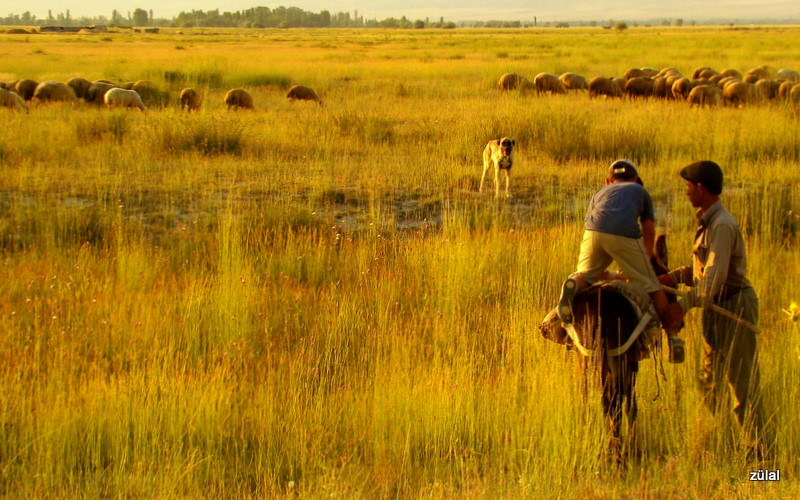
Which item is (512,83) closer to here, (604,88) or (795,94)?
(604,88)

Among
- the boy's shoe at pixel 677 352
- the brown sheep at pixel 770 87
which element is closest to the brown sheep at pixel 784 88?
the brown sheep at pixel 770 87

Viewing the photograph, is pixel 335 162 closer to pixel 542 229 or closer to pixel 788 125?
pixel 542 229

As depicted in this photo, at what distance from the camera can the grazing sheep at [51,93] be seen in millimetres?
19344

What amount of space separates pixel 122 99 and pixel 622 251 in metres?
16.6

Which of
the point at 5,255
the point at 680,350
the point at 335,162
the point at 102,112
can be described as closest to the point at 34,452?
the point at 680,350

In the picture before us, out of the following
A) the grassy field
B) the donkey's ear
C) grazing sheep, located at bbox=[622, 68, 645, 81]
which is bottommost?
the grassy field

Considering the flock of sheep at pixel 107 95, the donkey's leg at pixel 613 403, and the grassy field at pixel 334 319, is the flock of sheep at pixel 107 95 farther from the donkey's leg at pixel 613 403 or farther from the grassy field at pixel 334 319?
the donkey's leg at pixel 613 403

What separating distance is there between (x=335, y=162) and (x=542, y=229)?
14.9 feet

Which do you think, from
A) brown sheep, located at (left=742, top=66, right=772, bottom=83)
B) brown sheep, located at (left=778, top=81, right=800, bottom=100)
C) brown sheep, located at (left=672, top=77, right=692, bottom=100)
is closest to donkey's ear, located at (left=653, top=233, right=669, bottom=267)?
brown sheep, located at (left=778, top=81, right=800, bottom=100)

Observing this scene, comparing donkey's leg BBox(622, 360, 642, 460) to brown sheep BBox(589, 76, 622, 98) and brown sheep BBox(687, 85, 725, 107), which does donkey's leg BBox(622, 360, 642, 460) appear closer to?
brown sheep BBox(687, 85, 725, 107)

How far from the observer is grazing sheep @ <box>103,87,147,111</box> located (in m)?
18.3

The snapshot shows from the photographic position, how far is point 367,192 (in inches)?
426

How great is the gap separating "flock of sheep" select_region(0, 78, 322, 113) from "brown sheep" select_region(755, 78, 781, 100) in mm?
11427

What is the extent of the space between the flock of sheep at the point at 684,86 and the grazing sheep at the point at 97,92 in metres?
11.1
